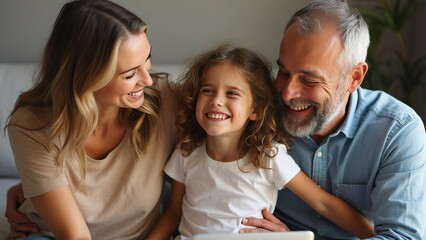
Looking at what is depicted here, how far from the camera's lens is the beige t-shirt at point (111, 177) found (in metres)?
1.55

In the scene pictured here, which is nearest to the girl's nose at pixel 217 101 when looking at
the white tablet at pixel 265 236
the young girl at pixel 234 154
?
the young girl at pixel 234 154

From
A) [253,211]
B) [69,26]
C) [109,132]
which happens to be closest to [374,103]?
[253,211]

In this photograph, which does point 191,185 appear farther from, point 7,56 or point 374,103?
point 7,56

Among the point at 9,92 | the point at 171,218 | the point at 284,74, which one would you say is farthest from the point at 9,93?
the point at 284,74

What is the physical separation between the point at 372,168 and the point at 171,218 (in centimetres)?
64

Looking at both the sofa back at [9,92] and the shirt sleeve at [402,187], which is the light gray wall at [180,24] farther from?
the shirt sleeve at [402,187]

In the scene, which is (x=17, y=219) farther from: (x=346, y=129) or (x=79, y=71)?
(x=346, y=129)

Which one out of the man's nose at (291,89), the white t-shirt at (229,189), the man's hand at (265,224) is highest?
the man's nose at (291,89)

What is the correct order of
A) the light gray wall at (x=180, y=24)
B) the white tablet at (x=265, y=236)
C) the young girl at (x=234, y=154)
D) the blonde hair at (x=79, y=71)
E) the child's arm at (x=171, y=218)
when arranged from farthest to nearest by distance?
1. the light gray wall at (x=180, y=24)
2. the child's arm at (x=171, y=218)
3. the young girl at (x=234, y=154)
4. the blonde hair at (x=79, y=71)
5. the white tablet at (x=265, y=236)

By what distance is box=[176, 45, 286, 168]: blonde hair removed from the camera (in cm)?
159

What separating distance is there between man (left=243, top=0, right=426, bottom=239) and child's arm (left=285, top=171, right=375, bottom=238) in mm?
44

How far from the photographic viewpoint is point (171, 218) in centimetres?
175

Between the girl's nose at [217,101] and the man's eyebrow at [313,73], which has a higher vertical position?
the man's eyebrow at [313,73]

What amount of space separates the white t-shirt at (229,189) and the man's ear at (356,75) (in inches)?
10.7
